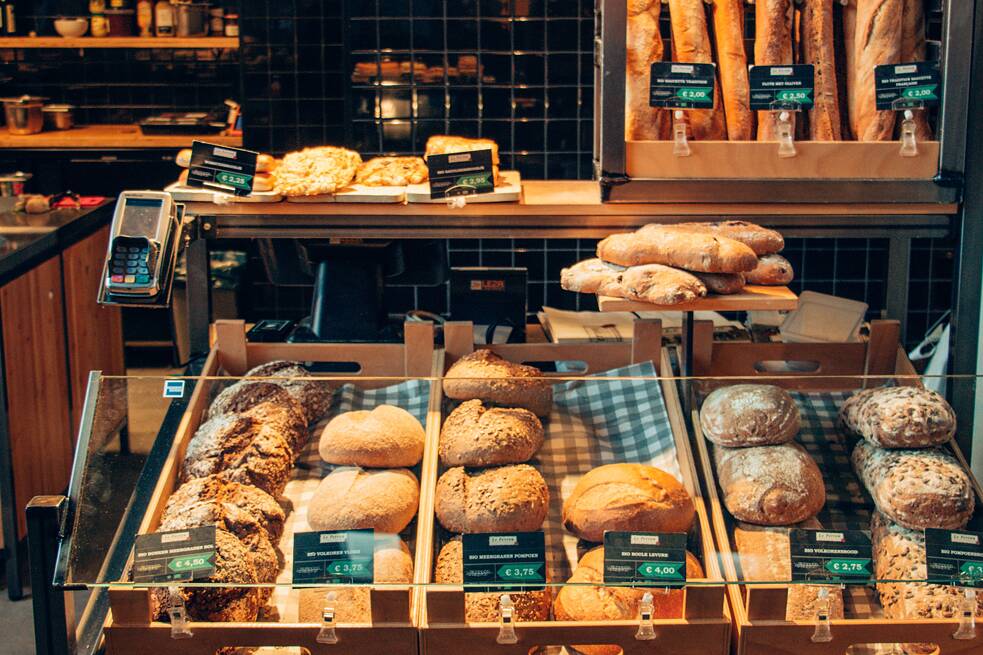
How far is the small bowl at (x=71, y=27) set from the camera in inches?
233

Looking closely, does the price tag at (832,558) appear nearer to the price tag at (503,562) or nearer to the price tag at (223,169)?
the price tag at (503,562)

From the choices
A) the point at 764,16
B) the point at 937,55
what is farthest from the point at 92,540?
the point at 937,55

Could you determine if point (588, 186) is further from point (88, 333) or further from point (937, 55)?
point (88, 333)

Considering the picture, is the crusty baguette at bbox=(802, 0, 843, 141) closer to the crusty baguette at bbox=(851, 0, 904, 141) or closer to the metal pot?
the crusty baguette at bbox=(851, 0, 904, 141)

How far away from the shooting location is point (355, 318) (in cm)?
291

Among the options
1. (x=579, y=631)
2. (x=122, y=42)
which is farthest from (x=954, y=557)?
(x=122, y=42)

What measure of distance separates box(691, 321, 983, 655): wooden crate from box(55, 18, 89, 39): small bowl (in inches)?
186

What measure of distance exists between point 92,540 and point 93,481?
11cm

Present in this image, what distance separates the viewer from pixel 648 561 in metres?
1.70

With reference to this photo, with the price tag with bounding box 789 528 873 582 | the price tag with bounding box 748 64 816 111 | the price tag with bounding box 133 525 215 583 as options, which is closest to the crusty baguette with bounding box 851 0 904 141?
the price tag with bounding box 748 64 816 111

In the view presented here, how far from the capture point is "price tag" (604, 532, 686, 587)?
5.55 feet

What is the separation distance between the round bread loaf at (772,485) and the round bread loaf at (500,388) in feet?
1.33

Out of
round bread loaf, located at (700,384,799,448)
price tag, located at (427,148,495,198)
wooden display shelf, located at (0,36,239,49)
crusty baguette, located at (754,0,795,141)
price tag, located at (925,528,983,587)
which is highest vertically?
wooden display shelf, located at (0,36,239,49)

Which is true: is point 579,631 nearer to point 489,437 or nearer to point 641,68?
point 489,437
